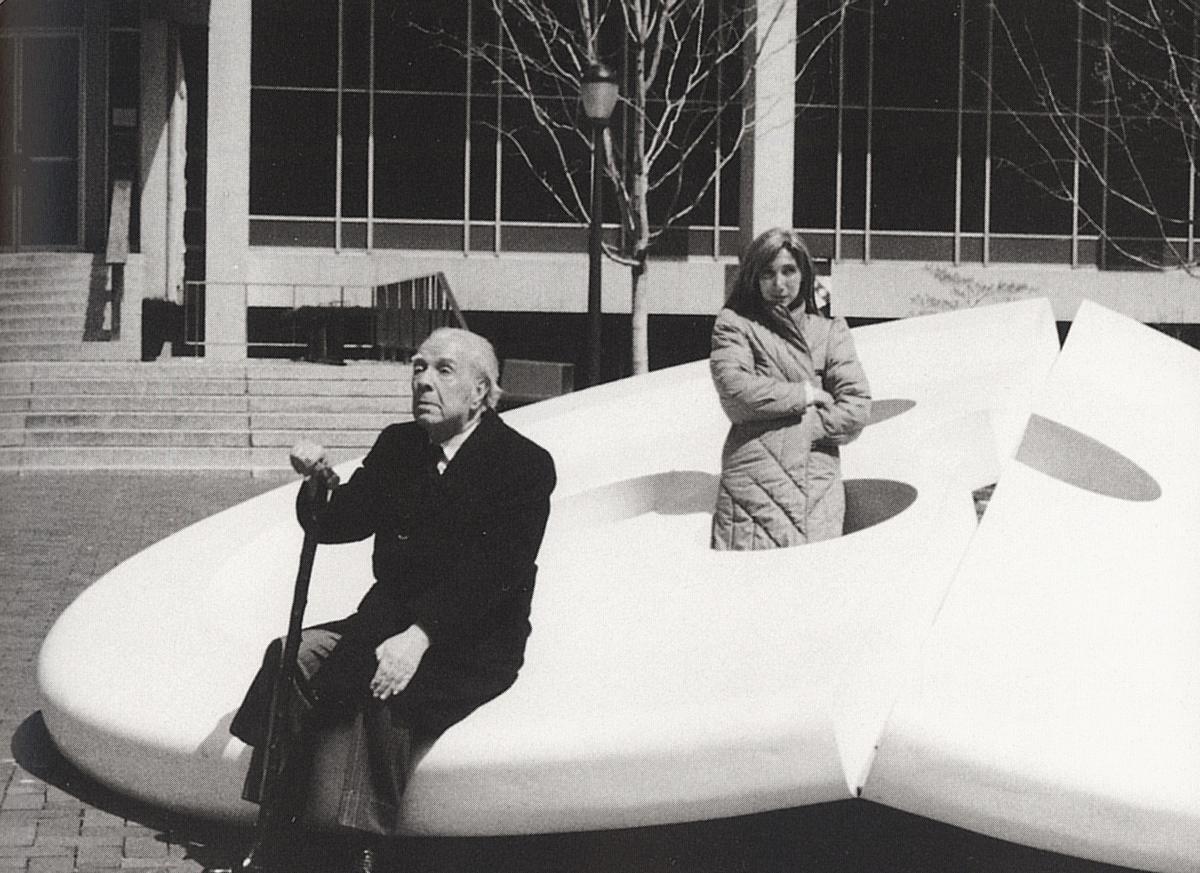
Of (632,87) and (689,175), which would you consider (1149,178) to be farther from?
(632,87)

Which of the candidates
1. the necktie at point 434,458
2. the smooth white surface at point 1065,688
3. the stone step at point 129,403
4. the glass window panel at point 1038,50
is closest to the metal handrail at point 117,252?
the stone step at point 129,403

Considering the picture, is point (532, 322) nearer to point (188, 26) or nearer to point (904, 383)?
point (188, 26)

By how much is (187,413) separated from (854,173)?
601 inches

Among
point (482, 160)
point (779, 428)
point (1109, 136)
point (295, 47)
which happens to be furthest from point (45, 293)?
point (779, 428)

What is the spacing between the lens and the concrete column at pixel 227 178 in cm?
2486

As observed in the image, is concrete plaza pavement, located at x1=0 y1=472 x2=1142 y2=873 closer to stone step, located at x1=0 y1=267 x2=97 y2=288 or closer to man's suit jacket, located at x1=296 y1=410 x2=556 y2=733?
man's suit jacket, located at x1=296 y1=410 x2=556 y2=733

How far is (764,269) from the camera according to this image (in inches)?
231

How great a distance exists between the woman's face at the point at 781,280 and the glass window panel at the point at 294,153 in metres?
22.9

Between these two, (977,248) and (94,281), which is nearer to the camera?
(94,281)

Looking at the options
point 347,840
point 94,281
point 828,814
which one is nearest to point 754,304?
point 828,814

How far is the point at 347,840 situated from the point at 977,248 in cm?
2619

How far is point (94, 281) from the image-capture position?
24.5 m

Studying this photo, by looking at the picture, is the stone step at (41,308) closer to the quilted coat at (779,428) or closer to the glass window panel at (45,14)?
the glass window panel at (45,14)

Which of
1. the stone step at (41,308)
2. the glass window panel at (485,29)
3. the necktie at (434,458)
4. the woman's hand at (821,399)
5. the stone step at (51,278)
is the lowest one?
the necktie at (434,458)
